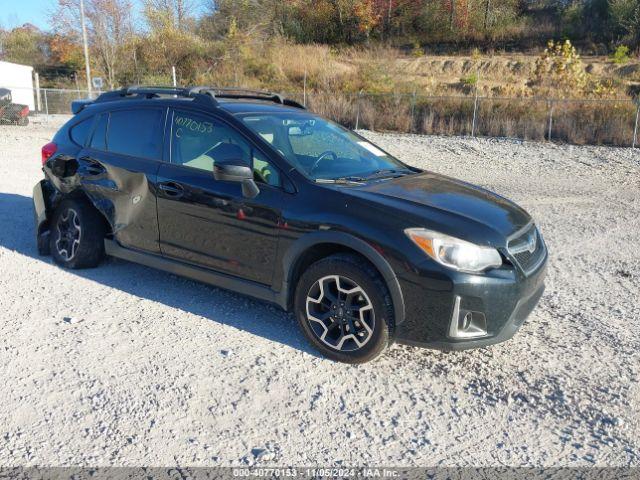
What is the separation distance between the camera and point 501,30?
4166cm

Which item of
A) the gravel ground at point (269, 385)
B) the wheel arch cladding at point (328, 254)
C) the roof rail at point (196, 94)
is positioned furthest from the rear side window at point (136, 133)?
the wheel arch cladding at point (328, 254)

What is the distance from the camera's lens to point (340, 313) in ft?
12.7

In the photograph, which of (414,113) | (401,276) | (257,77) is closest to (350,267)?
(401,276)

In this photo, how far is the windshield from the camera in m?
4.39

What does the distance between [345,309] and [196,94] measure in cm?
238

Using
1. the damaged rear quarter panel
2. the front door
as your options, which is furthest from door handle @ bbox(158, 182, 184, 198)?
the damaged rear quarter panel

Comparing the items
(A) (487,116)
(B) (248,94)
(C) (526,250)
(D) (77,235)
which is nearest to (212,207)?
(B) (248,94)

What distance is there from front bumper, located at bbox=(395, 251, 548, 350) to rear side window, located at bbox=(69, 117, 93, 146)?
3736mm

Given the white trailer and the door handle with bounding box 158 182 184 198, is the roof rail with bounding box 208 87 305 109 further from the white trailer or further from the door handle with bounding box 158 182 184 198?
the white trailer

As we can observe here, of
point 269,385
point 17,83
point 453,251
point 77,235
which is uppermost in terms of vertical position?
point 17,83

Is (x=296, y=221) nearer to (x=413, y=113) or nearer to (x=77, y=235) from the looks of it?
(x=77, y=235)

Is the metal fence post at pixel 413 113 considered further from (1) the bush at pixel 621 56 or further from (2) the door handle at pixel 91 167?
(2) the door handle at pixel 91 167

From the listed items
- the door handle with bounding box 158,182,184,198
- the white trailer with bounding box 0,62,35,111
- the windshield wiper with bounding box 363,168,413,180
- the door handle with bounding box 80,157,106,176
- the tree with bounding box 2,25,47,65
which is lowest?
the door handle with bounding box 158,182,184,198

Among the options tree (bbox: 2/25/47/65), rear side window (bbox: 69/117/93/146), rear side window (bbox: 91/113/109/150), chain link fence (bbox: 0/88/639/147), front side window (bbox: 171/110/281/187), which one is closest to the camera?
front side window (bbox: 171/110/281/187)
